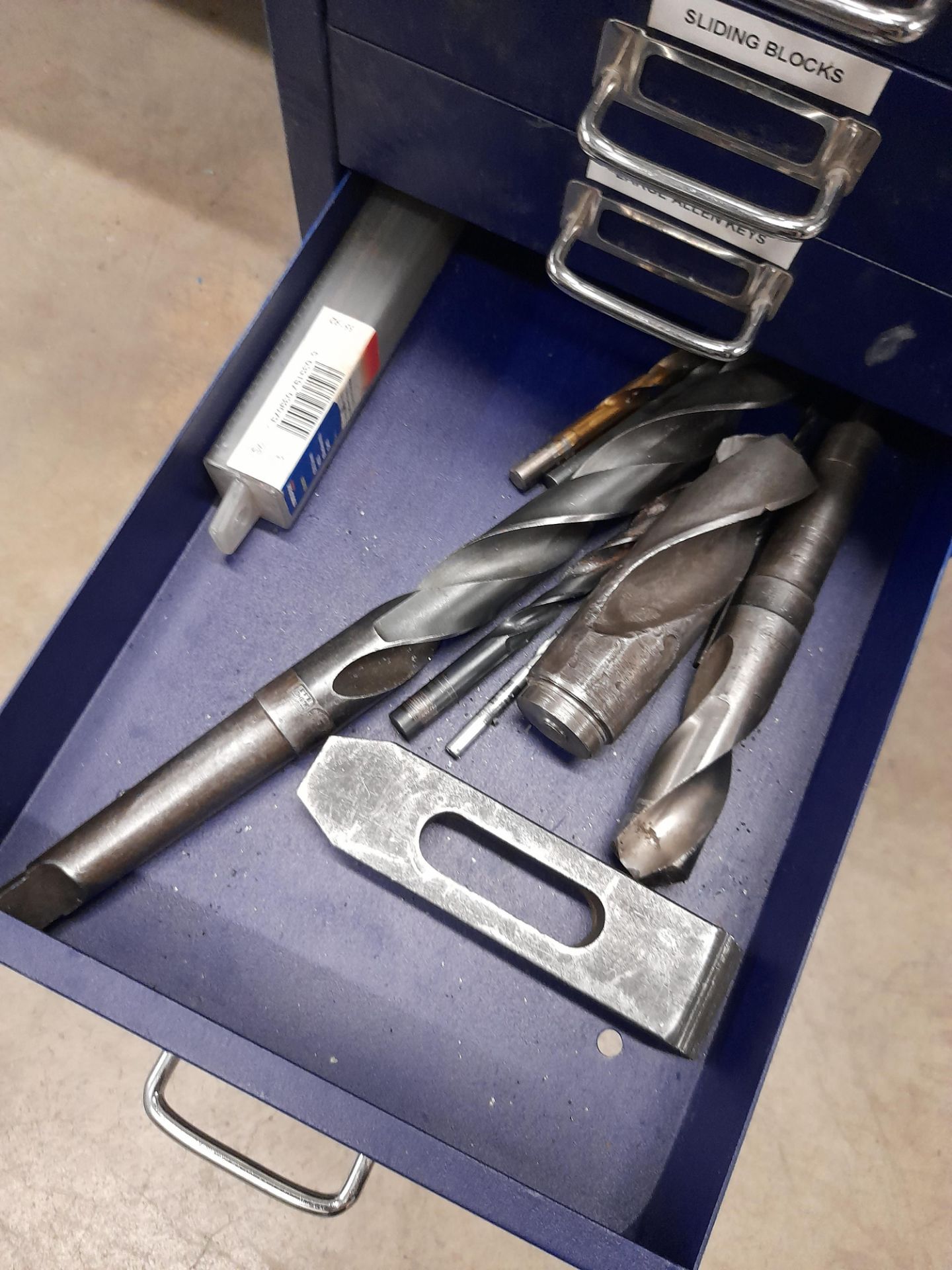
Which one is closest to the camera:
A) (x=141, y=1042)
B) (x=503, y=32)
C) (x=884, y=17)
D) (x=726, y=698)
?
(x=884, y=17)

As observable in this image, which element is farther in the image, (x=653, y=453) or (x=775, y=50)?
(x=653, y=453)

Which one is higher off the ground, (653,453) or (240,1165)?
(653,453)

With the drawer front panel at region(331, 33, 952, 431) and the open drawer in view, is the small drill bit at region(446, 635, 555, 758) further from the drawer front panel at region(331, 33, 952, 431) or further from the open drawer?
the drawer front panel at region(331, 33, 952, 431)

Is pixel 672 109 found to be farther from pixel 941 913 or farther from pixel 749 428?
pixel 941 913

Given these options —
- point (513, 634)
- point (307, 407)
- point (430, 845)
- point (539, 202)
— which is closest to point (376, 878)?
point (430, 845)

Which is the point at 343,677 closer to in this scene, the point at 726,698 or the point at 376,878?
the point at 376,878

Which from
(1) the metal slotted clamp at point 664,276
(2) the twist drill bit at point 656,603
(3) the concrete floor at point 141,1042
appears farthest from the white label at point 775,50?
(3) the concrete floor at point 141,1042

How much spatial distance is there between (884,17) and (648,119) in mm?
134

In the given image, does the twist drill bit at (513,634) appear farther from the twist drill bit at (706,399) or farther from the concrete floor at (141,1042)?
the concrete floor at (141,1042)

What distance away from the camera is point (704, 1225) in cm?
46

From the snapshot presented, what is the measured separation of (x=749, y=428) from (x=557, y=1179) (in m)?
0.49

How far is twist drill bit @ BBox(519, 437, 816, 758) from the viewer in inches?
21.4

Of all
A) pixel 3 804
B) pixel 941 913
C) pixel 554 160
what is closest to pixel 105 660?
pixel 3 804

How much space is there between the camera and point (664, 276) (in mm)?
539
